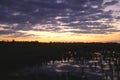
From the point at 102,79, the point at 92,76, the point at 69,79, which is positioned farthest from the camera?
the point at 92,76

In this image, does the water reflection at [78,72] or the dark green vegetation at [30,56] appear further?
the dark green vegetation at [30,56]

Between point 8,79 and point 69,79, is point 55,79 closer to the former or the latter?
point 69,79

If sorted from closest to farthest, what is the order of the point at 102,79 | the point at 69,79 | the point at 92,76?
the point at 69,79
the point at 102,79
the point at 92,76

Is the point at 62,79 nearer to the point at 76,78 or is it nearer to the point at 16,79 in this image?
the point at 76,78

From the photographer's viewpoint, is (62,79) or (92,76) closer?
(62,79)

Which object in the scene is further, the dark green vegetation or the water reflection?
the dark green vegetation

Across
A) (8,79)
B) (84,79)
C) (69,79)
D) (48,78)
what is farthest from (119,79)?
(8,79)

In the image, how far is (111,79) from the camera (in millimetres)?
23484

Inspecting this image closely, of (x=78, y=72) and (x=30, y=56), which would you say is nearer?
(x=78, y=72)

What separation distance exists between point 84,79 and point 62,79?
2.36 meters

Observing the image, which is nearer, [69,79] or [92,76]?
[69,79]

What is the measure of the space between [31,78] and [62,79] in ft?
10.9

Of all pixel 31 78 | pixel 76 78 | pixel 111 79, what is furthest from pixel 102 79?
pixel 31 78

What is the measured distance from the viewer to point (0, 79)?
961 inches
